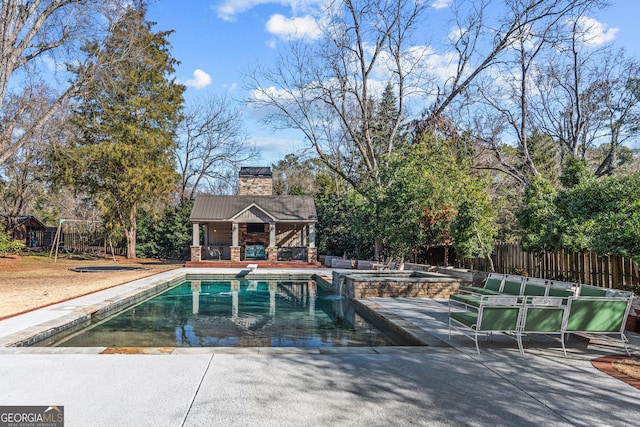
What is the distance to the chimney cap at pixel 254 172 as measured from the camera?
28.0 m

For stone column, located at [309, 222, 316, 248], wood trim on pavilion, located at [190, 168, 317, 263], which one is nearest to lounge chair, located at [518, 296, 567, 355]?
wood trim on pavilion, located at [190, 168, 317, 263]

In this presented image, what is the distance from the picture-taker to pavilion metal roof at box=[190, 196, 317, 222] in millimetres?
24016

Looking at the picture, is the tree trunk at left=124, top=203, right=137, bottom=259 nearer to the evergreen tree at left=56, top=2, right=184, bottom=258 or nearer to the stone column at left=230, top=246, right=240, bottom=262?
the evergreen tree at left=56, top=2, right=184, bottom=258

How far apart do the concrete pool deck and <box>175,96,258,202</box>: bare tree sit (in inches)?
1032

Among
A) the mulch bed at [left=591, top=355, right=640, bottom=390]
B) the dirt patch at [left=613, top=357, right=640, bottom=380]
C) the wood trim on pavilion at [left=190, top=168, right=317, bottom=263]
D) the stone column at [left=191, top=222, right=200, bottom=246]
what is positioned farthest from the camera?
the wood trim on pavilion at [left=190, top=168, right=317, bottom=263]

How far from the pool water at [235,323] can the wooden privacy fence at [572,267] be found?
5392 millimetres

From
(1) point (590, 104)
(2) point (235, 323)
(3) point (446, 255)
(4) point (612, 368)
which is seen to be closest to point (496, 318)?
(4) point (612, 368)

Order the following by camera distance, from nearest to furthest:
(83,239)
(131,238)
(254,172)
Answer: (131,238), (254,172), (83,239)

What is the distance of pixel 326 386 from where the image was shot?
3982 mm

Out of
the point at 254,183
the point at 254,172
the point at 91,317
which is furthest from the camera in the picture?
the point at 254,172

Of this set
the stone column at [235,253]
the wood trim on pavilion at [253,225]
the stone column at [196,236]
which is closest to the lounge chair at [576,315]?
the wood trim on pavilion at [253,225]

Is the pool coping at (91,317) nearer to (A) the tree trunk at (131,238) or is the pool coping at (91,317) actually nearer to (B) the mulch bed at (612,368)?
(B) the mulch bed at (612,368)

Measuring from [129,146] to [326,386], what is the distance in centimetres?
2297

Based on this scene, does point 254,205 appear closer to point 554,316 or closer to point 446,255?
point 446,255
